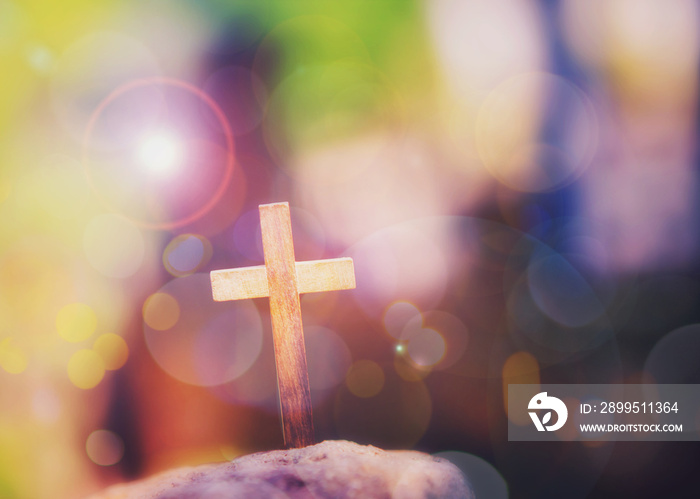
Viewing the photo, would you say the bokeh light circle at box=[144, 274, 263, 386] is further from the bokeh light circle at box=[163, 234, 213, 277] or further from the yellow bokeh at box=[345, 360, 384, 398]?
the yellow bokeh at box=[345, 360, 384, 398]

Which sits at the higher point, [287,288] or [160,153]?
[160,153]

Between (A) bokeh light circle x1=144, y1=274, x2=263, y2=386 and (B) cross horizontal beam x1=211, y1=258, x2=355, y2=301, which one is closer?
(B) cross horizontal beam x1=211, y1=258, x2=355, y2=301

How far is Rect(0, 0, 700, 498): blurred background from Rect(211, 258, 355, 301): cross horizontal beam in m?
0.38

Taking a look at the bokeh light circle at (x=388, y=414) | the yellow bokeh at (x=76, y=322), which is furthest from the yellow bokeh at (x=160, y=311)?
the bokeh light circle at (x=388, y=414)

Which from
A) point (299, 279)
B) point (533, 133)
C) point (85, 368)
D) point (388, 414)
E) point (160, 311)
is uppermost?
point (533, 133)

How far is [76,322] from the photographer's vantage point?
236cm

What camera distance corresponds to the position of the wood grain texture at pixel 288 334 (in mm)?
1972

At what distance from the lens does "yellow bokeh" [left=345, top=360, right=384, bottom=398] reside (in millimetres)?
2436

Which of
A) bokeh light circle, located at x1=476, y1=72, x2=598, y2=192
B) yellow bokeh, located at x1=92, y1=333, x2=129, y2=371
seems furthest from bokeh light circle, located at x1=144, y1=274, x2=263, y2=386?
bokeh light circle, located at x1=476, y1=72, x2=598, y2=192

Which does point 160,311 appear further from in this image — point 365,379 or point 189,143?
point 365,379

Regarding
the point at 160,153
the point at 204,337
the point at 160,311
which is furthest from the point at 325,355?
the point at 160,153

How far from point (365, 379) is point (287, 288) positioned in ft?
2.96

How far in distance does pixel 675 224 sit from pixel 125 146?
3.41 meters

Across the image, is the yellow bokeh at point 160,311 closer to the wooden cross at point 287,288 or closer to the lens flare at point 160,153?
the wooden cross at point 287,288
